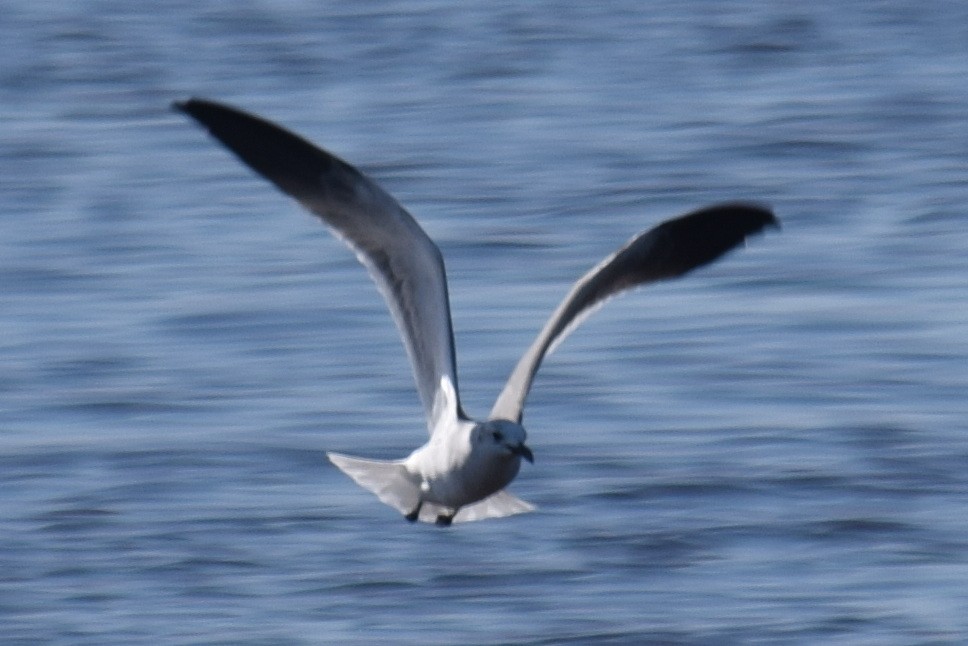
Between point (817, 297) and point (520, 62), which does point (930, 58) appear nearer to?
point (520, 62)

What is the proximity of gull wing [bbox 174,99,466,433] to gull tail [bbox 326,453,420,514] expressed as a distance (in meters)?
0.17

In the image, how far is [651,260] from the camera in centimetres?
673

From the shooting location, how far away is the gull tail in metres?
6.99

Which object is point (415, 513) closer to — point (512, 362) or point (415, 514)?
point (415, 514)

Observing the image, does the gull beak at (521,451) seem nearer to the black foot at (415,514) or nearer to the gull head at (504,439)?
the gull head at (504,439)

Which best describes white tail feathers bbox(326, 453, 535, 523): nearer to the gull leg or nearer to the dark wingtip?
the gull leg

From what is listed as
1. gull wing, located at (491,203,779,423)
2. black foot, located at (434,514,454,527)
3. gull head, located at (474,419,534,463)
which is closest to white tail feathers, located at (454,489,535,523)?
black foot, located at (434,514,454,527)

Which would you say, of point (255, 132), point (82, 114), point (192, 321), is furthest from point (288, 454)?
point (82, 114)

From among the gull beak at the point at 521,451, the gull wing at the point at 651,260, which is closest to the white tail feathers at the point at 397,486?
the gull wing at the point at 651,260

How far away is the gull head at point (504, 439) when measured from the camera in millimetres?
6371

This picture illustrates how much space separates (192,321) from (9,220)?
3263 mm

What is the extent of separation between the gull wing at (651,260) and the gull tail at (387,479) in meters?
0.43

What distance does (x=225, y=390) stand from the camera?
10789 mm

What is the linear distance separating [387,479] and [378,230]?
28.2 inches
